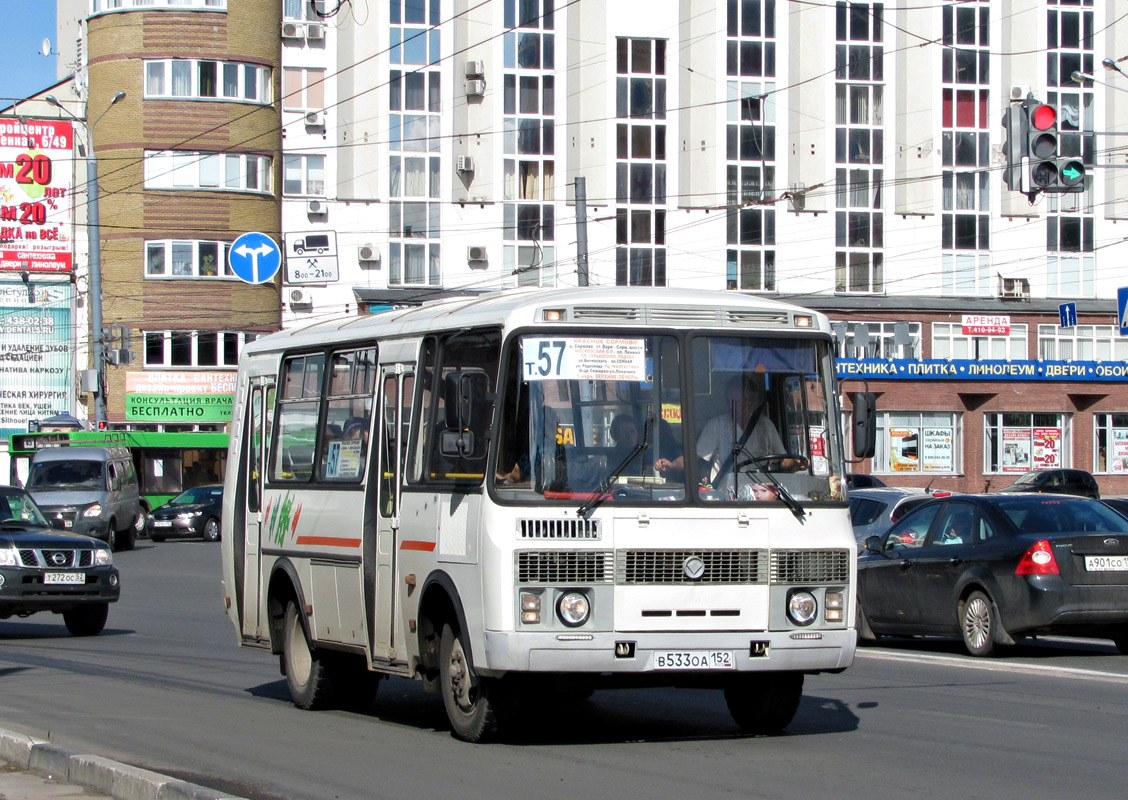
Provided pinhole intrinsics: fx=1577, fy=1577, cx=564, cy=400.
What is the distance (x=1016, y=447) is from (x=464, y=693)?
55057 millimetres

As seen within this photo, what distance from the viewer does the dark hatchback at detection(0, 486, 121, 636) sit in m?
17.8

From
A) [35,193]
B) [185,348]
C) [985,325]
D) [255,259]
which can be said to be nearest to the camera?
[255,259]

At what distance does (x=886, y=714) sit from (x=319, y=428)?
172 inches

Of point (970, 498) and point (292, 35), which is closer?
point (970, 498)

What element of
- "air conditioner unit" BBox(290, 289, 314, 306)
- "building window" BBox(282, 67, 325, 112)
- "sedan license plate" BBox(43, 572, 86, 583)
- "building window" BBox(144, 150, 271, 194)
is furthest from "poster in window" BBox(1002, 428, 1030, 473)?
"sedan license plate" BBox(43, 572, 86, 583)

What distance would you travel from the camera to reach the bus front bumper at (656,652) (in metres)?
8.40

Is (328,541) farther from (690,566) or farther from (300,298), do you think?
(300,298)

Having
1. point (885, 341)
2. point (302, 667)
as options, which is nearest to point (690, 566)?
point (302, 667)

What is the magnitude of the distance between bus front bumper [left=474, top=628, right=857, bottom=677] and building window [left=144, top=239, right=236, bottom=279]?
47992 millimetres

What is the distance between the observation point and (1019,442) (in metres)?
61.1

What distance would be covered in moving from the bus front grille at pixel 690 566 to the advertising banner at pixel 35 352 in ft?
170

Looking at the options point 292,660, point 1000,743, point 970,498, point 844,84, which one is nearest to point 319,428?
point 292,660

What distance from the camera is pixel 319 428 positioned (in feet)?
36.6

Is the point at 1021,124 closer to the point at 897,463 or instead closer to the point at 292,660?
the point at 292,660
